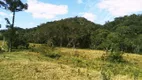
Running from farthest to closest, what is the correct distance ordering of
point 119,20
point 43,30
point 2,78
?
1. point 119,20
2. point 43,30
3. point 2,78

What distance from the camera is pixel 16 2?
1613 inches

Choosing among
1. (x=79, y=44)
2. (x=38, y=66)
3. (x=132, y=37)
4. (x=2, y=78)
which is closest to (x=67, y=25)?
(x=79, y=44)

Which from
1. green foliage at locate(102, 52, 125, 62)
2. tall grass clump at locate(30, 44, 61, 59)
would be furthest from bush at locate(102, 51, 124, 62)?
tall grass clump at locate(30, 44, 61, 59)

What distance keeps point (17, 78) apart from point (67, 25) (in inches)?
2204

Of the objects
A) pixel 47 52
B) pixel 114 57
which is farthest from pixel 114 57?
pixel 47 52

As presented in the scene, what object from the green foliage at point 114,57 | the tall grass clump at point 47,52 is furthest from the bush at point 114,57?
the tall grass clump at point 47,52

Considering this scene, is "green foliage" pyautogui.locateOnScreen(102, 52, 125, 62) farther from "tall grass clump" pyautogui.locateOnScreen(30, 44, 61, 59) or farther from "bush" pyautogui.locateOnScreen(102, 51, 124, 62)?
"tall grass clump" pyautogui.locateOnScreen(30, 44, 61, 59)

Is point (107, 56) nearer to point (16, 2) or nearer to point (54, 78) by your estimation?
point (16, 2)

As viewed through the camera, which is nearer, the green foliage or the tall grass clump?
the tall grass clump

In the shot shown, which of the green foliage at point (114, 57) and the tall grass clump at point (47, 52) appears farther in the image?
the green foliage at point (114, 57)

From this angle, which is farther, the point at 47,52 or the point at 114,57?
the point at 47,52

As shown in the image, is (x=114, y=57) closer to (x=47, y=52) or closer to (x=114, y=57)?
(x=114, y=57)

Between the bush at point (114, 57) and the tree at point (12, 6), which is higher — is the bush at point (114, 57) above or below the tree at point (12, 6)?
below

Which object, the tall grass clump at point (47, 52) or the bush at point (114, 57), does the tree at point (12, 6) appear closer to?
the tall grass clump at point (47, 52)
